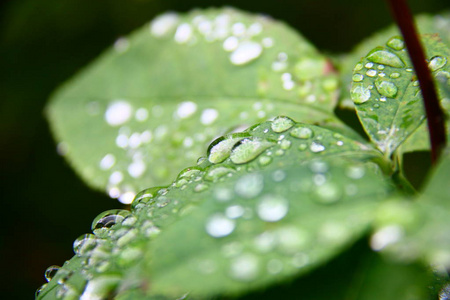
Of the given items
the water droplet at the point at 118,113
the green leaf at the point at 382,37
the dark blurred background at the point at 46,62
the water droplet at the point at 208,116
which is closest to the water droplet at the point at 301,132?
the water droplet at the point at 208,116

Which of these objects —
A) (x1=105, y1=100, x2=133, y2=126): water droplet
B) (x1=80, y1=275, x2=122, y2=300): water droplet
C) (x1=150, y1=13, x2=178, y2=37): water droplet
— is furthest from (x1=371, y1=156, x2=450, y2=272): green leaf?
(x1=150, y1=13, x2=178, y2=37): water droplet

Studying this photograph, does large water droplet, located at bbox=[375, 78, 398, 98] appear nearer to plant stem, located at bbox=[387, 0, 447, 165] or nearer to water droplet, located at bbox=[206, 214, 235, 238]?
plant stem, located at bbox=[387, 0, 447, 165]

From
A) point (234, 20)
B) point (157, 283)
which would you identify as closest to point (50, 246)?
point (234, 20)

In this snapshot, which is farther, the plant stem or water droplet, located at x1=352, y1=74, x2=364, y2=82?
water droplet, located at x1=352, y1=74, x2=364, y2=82

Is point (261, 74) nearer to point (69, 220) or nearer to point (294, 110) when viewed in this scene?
point (294, 110)

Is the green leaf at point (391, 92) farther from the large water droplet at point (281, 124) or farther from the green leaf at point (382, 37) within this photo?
the green leaf at point (382, 37)

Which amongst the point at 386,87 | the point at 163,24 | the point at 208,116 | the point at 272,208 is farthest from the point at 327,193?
the point at 163,24

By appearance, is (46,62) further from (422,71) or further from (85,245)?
(422,71)
